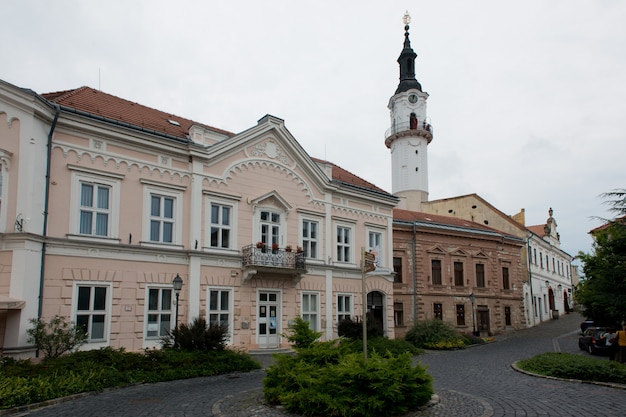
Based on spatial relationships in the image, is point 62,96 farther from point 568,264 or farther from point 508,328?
point 568,264

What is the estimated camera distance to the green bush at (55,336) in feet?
50.4

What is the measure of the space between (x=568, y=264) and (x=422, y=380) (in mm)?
59375

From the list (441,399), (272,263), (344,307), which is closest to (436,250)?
(344,307)

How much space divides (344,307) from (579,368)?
42.4ft

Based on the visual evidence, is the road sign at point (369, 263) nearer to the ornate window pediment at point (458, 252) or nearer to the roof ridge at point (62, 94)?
the roof ridge at point (62, 94)

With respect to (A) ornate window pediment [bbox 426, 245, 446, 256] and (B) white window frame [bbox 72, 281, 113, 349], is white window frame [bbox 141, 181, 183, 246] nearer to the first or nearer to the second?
(B) white window frame [bbox 72, 281, 113, 349]

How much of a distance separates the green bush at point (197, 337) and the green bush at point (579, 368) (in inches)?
399

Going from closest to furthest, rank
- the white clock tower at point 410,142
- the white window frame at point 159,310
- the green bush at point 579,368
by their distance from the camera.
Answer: the green bush at point 579,368 → the white window frame at point 159,310 → the white clock tower at point 410,142

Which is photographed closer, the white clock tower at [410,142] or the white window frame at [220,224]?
the white window frame at [220,224]

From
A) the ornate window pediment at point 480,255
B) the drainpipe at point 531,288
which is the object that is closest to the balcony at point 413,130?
the drainpipe at point 531,288

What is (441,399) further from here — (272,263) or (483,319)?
(483,319)

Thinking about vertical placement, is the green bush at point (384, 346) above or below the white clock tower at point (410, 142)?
below

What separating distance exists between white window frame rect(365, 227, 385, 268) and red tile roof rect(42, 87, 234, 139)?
10764 millimetres

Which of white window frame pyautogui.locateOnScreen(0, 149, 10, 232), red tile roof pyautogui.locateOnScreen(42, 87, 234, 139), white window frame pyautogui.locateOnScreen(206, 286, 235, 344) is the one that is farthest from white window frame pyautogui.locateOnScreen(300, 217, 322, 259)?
white window frame pyautogui.locateOnScreen(0, 149, 10, 232)
